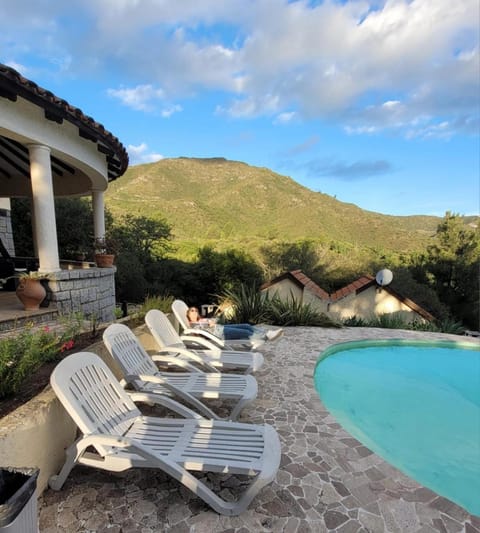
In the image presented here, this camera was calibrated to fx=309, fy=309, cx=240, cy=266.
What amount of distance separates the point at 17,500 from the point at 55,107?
17.7 ft

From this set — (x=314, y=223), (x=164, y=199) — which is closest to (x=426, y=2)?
(x=314, y=223)

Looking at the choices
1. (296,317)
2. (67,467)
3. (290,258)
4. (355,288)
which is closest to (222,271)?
(290,258)

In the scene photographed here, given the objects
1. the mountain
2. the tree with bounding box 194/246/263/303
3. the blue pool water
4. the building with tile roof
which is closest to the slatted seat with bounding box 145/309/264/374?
the blue pool water

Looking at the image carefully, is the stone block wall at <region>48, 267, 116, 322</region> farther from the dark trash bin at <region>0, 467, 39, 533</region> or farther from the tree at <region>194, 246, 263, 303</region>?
the tree at <region>194, 246, 263, 303</region>

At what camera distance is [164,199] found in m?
38.0

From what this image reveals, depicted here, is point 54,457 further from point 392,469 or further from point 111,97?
point 111,97

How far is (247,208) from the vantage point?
38.8 metres

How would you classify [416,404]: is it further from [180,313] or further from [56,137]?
[56,137]

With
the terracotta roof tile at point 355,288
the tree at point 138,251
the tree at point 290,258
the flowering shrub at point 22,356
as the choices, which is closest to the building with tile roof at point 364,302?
the terracotta roof tile at point 355,288

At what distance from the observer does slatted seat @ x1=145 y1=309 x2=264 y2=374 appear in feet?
15.1

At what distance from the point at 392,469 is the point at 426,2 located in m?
10.7

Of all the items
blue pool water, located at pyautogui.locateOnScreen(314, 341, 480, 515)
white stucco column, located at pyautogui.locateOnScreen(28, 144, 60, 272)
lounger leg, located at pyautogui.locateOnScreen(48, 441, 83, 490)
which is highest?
white stucco column, located at pyautogui.locateOnScreen(28, 144, 60, 272)

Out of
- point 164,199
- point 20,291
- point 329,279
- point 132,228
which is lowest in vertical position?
point 329,279

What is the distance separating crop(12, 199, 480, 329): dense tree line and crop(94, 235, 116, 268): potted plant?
819 cm
